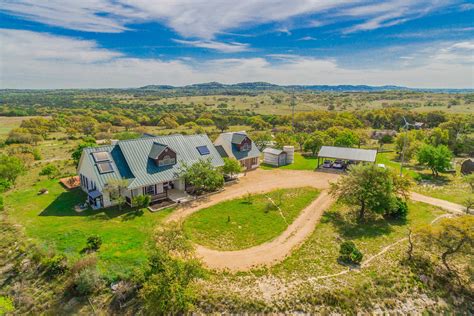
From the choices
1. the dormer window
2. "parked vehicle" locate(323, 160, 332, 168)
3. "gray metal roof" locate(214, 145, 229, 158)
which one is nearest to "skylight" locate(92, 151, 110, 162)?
the dormer window

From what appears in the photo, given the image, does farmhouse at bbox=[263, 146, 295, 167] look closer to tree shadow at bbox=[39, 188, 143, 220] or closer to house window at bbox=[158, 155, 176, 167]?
house window at bbox=[158, 155, 176, 167]

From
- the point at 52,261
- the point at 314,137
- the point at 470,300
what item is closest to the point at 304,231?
the point at 470,300

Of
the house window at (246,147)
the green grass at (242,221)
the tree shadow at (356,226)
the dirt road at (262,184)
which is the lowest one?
the tree shadow at (356,226)

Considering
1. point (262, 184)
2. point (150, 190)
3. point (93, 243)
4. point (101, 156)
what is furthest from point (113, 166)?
point (262, 184)

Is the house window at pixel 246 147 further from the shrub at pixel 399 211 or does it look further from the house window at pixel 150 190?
the shrub at pixel 399 211

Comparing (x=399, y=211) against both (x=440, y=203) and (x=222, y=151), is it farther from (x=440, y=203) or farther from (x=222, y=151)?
(x=222, y=151)

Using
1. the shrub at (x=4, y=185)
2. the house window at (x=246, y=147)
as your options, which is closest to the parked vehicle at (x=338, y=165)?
the house window at (x=246, y=147)
